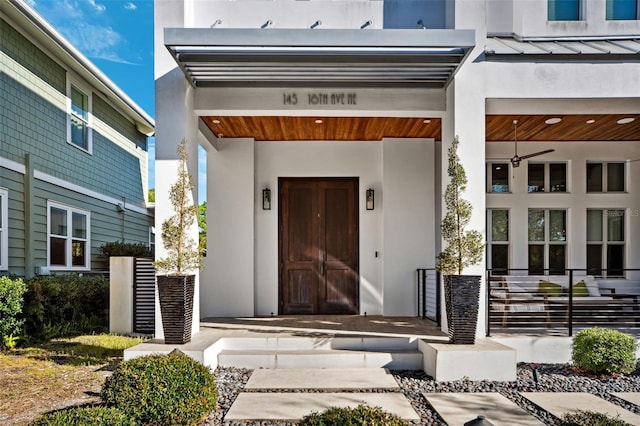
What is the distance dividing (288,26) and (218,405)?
4.75 meters

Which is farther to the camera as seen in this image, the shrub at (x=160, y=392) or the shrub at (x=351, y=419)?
the shrub at (x=160, y=392)

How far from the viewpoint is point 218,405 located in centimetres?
448

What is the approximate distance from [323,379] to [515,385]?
204 centimetres

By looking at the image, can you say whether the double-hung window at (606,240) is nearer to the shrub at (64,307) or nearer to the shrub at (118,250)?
the shrub at (64,307)

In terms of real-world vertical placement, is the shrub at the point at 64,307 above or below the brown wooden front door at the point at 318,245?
below

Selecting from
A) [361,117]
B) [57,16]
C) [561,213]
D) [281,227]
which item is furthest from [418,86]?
[57,16]

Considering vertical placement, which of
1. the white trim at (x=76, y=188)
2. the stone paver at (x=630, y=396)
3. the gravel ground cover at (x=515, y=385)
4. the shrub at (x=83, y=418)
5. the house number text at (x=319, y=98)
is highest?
the house number text at (x=319, y=98)

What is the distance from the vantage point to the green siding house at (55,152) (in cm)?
811

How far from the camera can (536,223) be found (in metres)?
9.01

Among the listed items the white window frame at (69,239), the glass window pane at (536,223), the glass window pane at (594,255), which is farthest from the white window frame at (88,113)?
the glass window pane at (594,255)

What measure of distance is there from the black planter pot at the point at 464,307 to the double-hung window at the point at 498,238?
3.69m

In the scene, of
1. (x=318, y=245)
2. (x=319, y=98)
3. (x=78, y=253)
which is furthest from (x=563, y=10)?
(x=78, y=253)

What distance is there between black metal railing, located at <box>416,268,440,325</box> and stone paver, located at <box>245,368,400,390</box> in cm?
247

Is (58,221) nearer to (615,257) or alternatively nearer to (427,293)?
(427,293)
